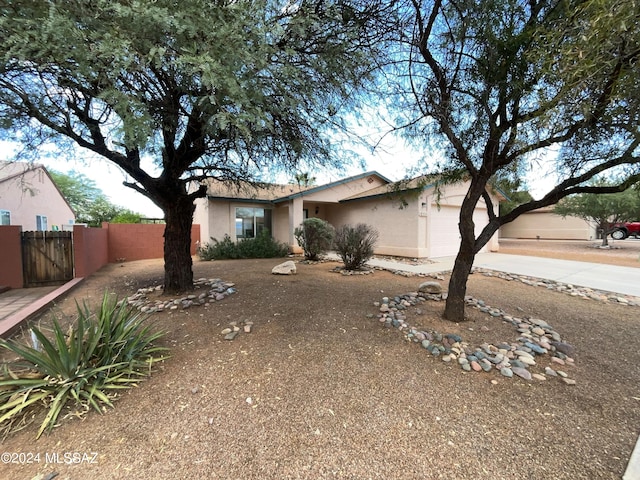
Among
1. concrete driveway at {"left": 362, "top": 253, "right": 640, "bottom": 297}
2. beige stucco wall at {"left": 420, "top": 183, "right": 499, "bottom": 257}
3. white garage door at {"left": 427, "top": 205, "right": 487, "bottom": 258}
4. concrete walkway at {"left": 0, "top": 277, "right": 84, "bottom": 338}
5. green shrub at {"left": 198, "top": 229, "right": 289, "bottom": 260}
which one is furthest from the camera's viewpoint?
green shrub at {"left": 198, "top": 229, "right": 289, "bottom": 260}

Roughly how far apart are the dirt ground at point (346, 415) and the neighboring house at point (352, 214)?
8.04 metres

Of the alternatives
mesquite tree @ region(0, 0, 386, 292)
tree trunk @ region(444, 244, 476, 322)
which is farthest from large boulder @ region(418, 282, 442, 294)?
mesquite tree @ region(0, 0, 386, 292)

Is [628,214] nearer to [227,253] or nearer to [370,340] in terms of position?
[370,340]

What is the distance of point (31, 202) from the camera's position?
611 inches

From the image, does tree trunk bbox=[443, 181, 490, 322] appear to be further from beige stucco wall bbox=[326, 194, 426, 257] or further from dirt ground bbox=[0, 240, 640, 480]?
beige stucco wall bbox=[326, 194, 426, 257]

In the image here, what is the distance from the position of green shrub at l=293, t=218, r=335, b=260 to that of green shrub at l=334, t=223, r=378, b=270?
1.60 meters

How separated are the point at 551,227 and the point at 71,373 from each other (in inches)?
1242

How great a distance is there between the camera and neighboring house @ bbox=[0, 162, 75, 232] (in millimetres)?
12703

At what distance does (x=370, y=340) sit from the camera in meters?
3.71

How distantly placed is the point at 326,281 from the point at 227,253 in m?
7.08

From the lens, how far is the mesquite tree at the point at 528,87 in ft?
7.38

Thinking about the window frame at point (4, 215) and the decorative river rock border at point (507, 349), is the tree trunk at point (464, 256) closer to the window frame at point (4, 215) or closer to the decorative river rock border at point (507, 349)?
the decorative river rock border at point (507, 349)

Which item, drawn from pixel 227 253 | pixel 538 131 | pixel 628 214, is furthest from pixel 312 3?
pixel 628 214

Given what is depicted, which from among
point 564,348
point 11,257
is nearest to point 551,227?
point 564,348
